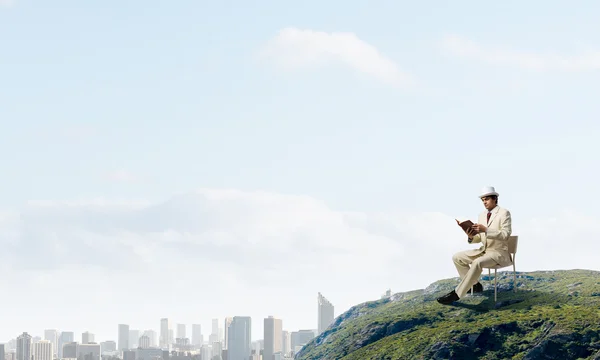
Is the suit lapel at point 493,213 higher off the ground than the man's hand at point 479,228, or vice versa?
the suit lapel at point 493,213

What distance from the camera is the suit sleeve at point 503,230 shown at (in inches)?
882

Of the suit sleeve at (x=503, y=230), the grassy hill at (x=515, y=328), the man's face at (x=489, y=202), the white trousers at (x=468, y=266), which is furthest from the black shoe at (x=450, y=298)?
the man's face at (x=489, y=202)

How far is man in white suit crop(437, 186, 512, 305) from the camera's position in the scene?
22.5m

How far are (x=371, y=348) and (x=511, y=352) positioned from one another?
15.9m

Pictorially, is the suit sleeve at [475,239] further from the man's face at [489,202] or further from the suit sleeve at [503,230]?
the man's face at [489,202]

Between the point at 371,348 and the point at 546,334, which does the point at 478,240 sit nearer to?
the point at 546,334

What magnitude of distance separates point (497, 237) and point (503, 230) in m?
0.25

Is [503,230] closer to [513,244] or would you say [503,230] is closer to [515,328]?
[513,244]

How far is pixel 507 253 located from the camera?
2277 centimetres

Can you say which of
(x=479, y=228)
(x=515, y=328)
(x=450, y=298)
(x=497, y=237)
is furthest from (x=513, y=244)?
(x=515, y=328)

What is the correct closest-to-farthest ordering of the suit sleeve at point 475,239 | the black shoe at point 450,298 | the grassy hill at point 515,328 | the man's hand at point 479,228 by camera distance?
the man's hand at point 479,228 < the suit sleeve at point 475,239 < the black shoe at point 450,298 < the grassy hill at point 515,328

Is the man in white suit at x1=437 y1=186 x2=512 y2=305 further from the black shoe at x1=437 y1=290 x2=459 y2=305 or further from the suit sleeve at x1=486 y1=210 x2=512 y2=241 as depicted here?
the black shoe at x1=437 y1=290 x2=459 y2=305

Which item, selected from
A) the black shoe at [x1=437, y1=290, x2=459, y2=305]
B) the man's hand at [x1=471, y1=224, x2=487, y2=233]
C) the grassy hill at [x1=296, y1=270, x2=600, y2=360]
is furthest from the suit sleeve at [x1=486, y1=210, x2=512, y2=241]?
the grassy hill at [x1=296, y1=270, x2=600, y2=360]

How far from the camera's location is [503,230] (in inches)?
883
